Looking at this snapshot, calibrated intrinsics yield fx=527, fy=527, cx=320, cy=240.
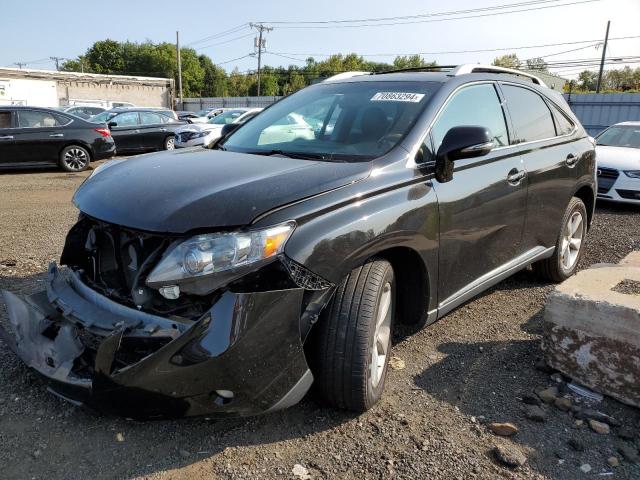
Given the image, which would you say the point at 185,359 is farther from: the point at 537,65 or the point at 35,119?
the point at 537,65

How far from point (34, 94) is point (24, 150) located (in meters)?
28.5

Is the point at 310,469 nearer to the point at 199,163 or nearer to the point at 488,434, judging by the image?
the point at 488,434

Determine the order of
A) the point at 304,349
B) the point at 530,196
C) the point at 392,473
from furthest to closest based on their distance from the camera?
the point at 530,196 < the point at 304,349 < the point at 392,473

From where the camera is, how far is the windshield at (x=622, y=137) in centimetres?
961

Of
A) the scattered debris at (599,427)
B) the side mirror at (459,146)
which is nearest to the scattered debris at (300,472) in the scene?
the scattered debris at (599,427)

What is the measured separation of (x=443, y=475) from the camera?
2.32 m

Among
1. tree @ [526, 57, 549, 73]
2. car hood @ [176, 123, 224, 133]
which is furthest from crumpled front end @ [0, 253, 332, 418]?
tree @ [526, 57, 549, 73]

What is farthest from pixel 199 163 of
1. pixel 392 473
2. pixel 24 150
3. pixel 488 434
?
pixel 24 150

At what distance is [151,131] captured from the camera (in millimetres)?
15172

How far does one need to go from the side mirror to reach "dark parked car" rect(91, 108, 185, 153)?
13195 mm

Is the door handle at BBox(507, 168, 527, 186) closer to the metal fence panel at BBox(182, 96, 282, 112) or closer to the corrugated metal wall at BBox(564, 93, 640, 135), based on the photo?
the corrugated metal wall at BBox(564, 93, 640, 135)

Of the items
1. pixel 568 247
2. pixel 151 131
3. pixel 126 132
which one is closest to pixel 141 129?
pixel 151 131

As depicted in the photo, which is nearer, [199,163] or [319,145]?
[199,163]

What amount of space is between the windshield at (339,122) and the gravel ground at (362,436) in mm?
1383
